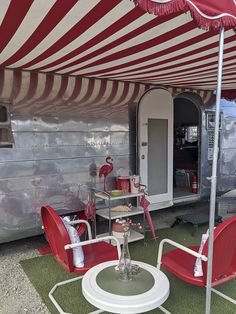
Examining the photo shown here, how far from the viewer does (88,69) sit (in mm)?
3730

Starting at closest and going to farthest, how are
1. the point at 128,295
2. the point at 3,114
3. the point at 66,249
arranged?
the point at 128,295, the point at 66,249, the point at 3,114

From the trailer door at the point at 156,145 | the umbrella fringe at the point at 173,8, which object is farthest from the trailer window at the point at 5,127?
the umbrella fringe at the point at 173,8

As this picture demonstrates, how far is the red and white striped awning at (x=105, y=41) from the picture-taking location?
1995 millimetres

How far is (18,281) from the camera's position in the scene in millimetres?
3127

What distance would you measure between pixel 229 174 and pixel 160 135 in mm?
2191

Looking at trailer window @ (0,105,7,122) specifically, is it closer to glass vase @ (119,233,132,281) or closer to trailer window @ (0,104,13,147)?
trailer window @ (0,104,13,147)

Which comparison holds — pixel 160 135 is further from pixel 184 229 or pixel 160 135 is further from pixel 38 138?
pixel 38 138

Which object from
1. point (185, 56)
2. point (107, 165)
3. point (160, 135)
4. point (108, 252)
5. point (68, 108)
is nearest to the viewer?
point (108, 252)

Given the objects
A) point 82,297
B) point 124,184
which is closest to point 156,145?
point 124,184

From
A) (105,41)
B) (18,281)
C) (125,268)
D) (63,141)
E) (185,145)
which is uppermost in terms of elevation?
(105,41)


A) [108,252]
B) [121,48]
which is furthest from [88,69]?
[108,252]

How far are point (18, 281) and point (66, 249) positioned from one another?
1214 millimetres

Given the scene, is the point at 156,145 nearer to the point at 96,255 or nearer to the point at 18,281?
the point at 96,255

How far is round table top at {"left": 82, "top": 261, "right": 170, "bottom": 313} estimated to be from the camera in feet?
5.91
